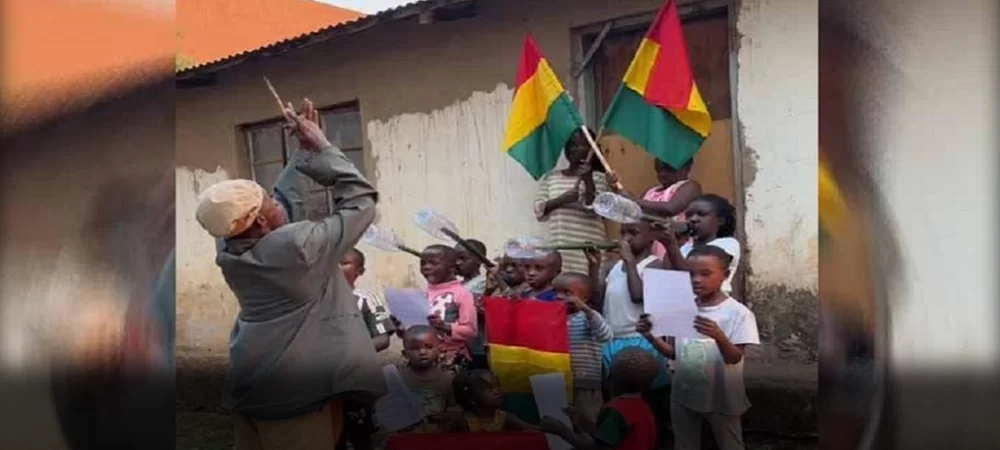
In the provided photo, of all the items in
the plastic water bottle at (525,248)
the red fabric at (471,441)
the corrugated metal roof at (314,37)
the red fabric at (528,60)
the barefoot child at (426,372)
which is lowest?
the red fabric at (471,441)

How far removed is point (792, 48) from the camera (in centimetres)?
269

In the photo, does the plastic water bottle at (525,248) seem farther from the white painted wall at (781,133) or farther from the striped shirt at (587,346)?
the white painted wall at (781,133)

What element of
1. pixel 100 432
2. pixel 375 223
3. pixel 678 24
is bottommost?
pixel 100 432

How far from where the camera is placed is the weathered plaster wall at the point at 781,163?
2680 millimetres

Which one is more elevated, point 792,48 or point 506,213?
point 792,48

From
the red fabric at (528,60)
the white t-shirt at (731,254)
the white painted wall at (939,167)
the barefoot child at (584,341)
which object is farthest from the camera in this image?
the red fabric at (528,60)

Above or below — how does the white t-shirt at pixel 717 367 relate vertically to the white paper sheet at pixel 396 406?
above

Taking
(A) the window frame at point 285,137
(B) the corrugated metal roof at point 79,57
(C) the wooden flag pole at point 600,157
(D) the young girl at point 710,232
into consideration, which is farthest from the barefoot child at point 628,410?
(B) the corrugated metal roof at point 79,57

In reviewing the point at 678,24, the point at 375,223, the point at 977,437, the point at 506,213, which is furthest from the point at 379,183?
the point at 977,437

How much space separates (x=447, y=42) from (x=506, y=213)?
1.53 feet

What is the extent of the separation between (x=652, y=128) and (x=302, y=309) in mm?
949

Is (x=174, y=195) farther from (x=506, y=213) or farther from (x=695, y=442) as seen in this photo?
(x=695, y=442)

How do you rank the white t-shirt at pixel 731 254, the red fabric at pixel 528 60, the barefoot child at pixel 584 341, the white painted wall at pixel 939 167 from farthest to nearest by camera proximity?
the red fabric at pixel 528 60 < the barefoot child at pixel 584 341 < the white t-shirt at pixel 731 254 < the white painted wall at pixel 939 167

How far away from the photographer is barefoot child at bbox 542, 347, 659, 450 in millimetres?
2787
